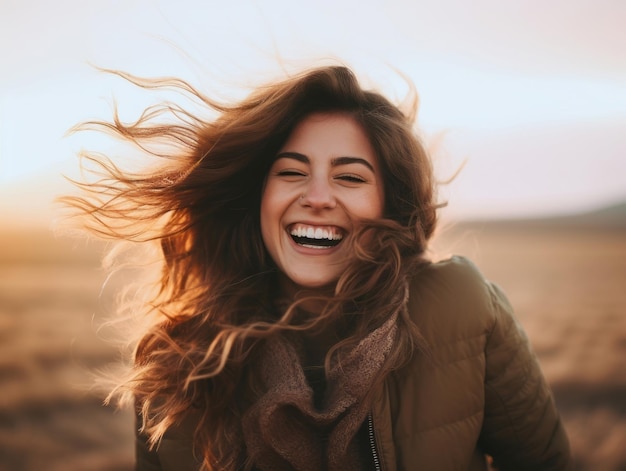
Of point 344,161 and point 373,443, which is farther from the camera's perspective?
point 344,161

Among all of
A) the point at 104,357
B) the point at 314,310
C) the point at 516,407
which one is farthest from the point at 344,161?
the point at 104,357

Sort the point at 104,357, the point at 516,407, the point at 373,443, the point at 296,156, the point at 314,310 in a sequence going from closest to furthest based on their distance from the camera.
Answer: the point at 373,443 < the point at 516,407 < the point at 296,156 < the point at 314,310 < the point at 104,357

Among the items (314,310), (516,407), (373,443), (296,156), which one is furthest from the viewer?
(314,310)

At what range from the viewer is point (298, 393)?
6.68ft

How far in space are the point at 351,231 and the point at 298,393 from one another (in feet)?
2.29

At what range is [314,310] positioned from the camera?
2441mm

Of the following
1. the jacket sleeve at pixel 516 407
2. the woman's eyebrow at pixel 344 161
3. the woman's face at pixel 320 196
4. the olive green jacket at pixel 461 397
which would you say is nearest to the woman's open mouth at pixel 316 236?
the woman's face at pixel 320 196

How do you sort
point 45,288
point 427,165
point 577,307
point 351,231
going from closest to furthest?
point 351,231, point 427,165, point 577,307, point 45,288

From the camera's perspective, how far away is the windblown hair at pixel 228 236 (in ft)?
7.39

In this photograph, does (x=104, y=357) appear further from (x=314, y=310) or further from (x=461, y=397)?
(x=461, y=397)

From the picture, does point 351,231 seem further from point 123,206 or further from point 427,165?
point 123,206

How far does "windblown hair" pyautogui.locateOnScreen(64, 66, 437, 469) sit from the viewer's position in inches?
88.7

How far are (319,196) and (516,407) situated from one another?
1174 mm

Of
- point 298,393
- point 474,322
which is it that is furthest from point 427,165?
point 298,393
